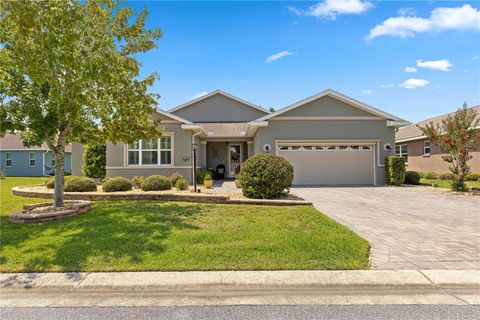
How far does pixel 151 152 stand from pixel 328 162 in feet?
35.2

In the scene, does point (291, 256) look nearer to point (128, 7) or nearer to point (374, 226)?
point (374, 226)

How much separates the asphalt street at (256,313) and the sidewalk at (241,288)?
0.42 ft

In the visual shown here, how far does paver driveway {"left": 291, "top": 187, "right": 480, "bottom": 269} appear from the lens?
4.66 m

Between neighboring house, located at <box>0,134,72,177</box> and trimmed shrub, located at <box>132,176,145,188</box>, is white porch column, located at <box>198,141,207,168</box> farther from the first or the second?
neighboring house, located at <box>0,134,72,177</box>

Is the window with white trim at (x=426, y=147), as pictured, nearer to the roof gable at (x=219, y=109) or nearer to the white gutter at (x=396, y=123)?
the white gutter at (x=396, y=123)

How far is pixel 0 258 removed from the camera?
4727 millimetres

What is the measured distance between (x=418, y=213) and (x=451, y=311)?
6039mm

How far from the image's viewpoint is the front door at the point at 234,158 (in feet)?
70.4

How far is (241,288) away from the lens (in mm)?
3822

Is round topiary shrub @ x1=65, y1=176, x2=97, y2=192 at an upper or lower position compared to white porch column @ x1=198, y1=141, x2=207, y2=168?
lower

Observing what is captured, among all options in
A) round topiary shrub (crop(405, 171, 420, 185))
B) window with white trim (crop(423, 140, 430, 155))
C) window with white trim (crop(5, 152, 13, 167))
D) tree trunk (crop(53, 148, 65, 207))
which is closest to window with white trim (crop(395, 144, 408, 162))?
window with white trim (crop(423, 140, 430, 155))

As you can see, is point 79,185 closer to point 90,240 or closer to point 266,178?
point 90,240

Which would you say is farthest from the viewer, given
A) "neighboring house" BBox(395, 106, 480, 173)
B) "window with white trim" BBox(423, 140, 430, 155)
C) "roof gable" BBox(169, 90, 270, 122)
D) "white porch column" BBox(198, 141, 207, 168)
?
"roof gable" BBox(169, 90, 270, 122)

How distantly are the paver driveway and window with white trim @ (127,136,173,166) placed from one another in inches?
357
